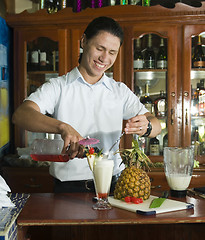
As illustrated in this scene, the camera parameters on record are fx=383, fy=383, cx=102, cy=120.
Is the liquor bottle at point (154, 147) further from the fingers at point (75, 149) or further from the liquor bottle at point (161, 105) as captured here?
the fingers at point (75, 149)

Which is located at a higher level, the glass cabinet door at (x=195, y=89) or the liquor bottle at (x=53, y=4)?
the liquor bottle at (x=53, y=4)

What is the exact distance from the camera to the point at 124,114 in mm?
2250

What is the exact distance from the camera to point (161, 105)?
3.29 m

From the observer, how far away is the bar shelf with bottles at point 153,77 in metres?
3.27

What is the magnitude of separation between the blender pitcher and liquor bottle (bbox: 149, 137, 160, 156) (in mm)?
1605

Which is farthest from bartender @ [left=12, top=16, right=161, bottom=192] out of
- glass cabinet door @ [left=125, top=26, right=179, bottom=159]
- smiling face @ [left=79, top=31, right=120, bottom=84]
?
glass cabinet door @ [left=125, top=26, right=179, bottom=159]

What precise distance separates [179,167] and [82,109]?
0.64 metres

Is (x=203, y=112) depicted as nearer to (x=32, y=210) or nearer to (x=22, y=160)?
(x=22, y=160)

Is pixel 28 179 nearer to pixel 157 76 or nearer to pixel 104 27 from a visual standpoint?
pixel 157 76

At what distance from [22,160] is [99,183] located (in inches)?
69.2

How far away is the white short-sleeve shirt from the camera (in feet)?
6.45

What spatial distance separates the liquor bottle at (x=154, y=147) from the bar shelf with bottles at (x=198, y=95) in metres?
0.30

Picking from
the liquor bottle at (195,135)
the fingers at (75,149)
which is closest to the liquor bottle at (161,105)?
the liquor bottle at (195,135)

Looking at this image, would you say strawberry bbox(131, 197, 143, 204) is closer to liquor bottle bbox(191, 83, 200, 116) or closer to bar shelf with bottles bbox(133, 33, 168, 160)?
bar shelf with bottles bbox(133, 33, 168, 160)
